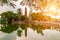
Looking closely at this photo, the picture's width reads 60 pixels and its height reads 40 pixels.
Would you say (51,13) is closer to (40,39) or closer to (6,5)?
(40,39)

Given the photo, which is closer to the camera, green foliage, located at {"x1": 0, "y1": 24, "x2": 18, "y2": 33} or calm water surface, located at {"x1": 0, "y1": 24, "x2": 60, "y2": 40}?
calm water surface, located at {"x1": 0, "y1": 24, "x2": 60, "y2": 40}

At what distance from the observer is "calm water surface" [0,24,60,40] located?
9.01 feet

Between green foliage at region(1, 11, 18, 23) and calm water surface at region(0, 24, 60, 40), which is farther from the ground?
green foliage at region(1, 11, 18, 23)

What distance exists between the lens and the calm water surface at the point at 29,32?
275cm

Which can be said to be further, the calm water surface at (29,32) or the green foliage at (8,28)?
the green foliage at (8,28)

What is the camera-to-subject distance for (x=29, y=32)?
2.80 m

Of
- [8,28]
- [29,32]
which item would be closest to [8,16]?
[8,28]

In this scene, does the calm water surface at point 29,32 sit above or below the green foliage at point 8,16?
below

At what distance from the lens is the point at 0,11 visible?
2.90 meters

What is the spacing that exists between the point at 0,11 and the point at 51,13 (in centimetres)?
82

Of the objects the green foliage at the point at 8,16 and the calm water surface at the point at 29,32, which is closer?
the calm water surface at the point at 29,32

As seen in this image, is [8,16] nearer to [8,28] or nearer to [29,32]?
[8,28]

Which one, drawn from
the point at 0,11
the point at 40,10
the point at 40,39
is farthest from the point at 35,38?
the point at 0,11

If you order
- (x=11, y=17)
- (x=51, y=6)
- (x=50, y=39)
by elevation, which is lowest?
(x=50, y=39)
